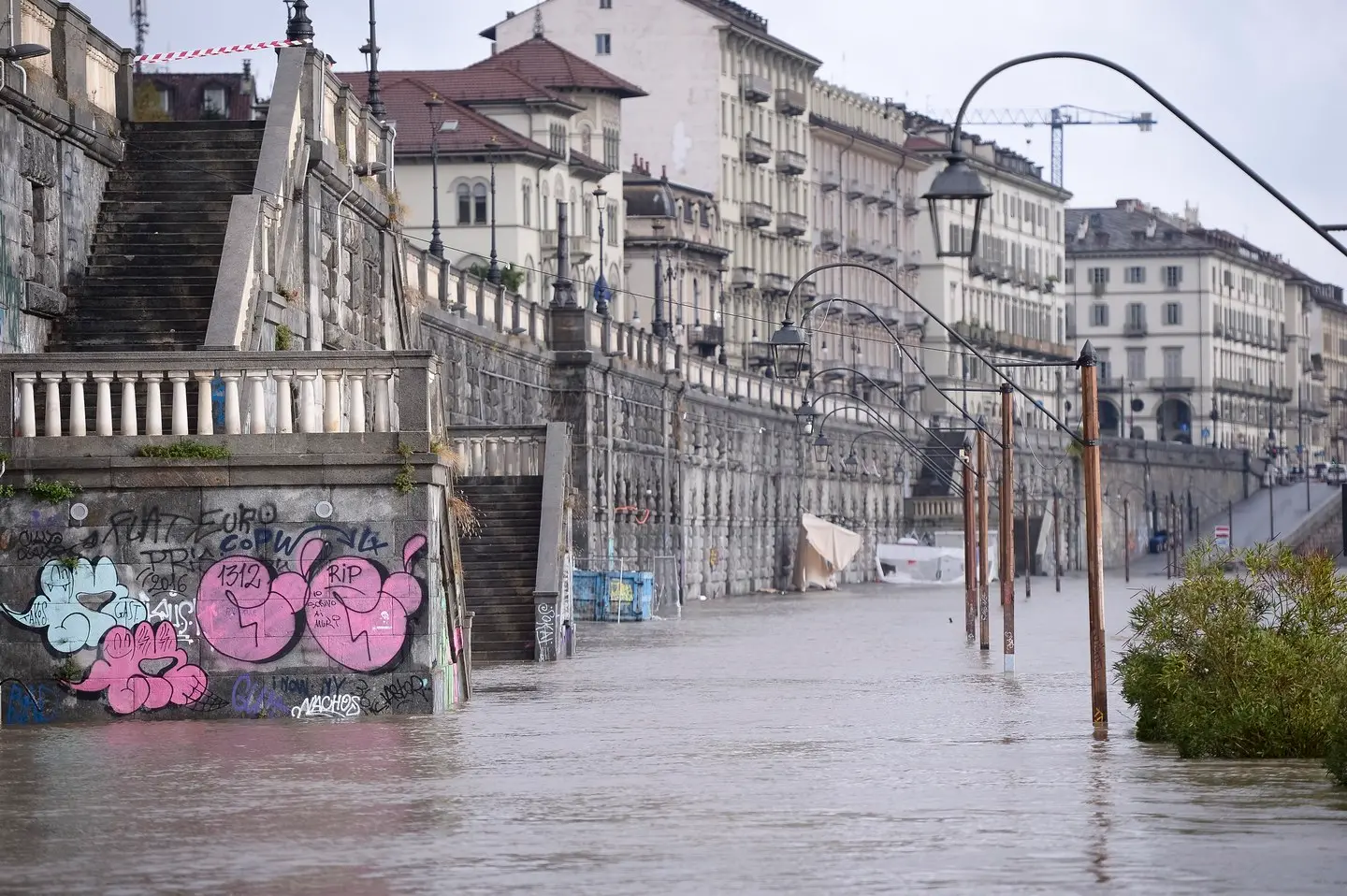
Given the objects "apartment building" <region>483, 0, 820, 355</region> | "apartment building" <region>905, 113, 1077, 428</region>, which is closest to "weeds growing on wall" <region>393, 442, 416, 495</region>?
"apartment building" <region>483, 0, 820, 355</region>

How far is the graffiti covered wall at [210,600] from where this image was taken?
2991 centimetres

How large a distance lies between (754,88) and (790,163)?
850cm

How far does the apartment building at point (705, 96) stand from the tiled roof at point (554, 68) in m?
5.26

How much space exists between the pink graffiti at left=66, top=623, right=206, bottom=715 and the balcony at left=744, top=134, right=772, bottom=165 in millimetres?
118425

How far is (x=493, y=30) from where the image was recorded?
14375 cm

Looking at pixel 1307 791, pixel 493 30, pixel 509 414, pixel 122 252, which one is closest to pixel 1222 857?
pixel 1307 791

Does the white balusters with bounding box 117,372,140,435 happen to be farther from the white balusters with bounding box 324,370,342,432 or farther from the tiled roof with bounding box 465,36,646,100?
the tiled roof with bounding box 465,36,646,100

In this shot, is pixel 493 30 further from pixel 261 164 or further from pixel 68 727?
pixel 68 727

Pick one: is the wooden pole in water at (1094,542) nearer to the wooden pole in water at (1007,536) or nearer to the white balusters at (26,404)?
the white balusters at (26,404)

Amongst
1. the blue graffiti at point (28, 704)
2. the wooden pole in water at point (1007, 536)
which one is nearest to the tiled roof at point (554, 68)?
the wooden pole in water at point (1007, 536)

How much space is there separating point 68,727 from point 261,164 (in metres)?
11.3

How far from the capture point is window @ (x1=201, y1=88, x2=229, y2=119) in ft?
359

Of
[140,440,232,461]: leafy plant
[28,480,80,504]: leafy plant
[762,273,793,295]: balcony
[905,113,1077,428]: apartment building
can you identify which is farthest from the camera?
[905,113,1077,428]: apartment building

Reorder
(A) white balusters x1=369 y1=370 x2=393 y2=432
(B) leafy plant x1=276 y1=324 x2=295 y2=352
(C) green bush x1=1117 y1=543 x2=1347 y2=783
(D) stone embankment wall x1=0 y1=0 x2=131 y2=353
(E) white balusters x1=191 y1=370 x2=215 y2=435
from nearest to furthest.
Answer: (C) green bush x1=1117 y1=543 x2=1347 y2=783 < (E) white balusters x1=191 y1=370 x2=215 y2=435 < (A) white balusters x1=369 y1=370 x2=393 y2=432 < (D) stone embankment wall x1=0 y1=0 x2=131 y2=353 < (B) leafy plant x1=276 y1=324 x2=295 y2=352
